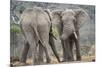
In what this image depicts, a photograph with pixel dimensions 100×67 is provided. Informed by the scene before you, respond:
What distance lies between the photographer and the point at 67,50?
2.26 metres

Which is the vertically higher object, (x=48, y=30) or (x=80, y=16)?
(x=80, y=16)

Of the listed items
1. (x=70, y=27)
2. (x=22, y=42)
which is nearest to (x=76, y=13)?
(x=70, y=27)

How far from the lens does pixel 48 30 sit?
2.19 metres

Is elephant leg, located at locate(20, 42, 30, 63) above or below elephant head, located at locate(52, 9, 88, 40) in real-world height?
below

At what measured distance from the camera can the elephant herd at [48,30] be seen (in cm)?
212

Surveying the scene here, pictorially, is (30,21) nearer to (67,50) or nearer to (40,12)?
(40,12)

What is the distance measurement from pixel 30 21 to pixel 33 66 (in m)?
0.44

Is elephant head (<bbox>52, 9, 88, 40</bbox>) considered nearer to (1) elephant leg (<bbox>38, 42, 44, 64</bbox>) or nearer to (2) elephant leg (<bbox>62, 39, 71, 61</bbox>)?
(2) elephant leg (<bbox>62, 39, 71, 61</bbox>)

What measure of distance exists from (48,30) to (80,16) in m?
0.39

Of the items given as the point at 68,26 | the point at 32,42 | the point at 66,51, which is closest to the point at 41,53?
the point at 32,42

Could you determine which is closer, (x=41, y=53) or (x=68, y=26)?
(x=41, y=53)

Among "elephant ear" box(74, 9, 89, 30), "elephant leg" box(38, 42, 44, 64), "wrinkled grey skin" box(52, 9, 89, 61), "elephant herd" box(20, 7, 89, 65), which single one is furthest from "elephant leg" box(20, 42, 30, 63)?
"elephant ear" box(74, 9, 89, 30)

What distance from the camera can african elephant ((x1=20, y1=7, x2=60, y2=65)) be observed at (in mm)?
2107

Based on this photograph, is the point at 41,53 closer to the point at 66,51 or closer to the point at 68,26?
the point at 66,51
